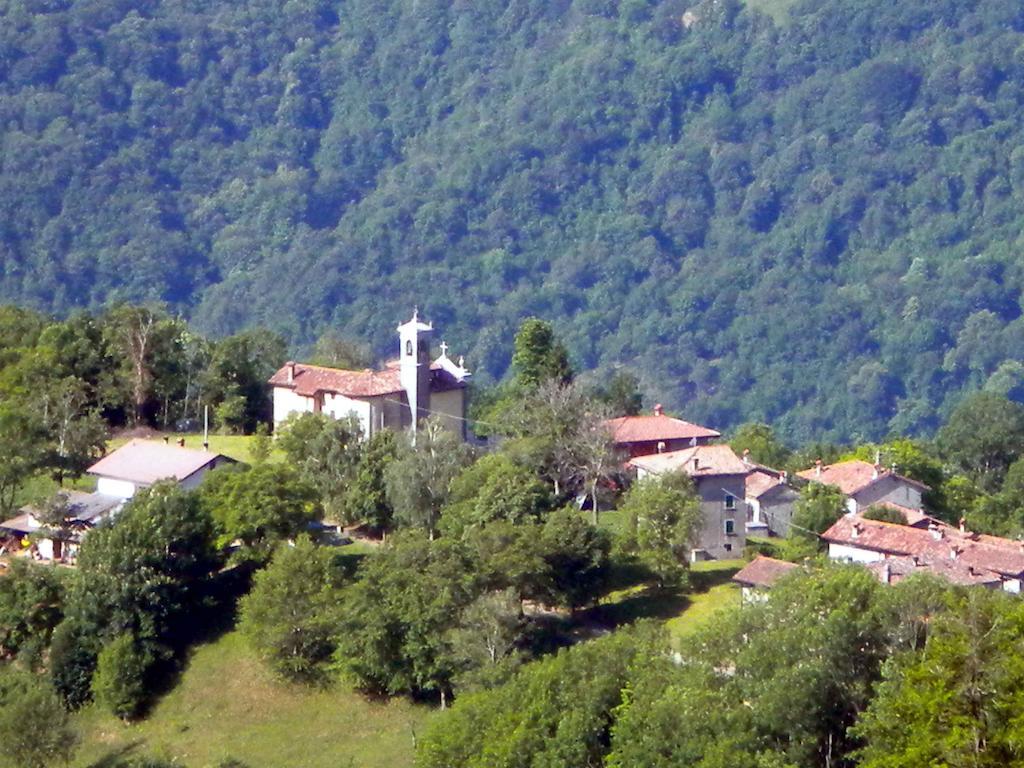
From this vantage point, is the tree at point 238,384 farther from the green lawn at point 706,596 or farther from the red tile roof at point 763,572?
the red tile roof at point 763,572

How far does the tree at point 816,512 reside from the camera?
197 ft

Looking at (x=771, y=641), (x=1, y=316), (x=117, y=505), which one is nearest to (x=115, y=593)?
(x=117, y=505)

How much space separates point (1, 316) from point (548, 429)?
24.4 metres

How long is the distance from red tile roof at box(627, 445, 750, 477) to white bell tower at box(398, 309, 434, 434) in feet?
23.9

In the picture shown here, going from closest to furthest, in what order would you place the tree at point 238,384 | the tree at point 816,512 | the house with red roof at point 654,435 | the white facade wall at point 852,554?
1. the white facade wall at point 852,554
2. the tree at point 816,512
3. the house with red roof at point 654,435
4. the tree at point 238,384

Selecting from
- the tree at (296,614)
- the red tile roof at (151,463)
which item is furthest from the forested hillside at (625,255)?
the tree at (296,614)

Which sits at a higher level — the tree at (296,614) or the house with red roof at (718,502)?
the house with red roof at (718,502)

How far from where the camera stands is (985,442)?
84875 millimetres

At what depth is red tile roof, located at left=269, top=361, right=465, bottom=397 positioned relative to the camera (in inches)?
2611

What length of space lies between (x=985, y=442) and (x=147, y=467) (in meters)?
36.2

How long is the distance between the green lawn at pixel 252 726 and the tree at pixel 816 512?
12821 mm

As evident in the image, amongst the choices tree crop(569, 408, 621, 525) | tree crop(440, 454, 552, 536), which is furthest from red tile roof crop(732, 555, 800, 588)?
tree crop(569, 408, 621, 525)

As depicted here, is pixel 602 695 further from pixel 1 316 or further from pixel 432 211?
pixel 432 211

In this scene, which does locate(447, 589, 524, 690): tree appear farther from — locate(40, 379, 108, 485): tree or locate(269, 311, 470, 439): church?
locate(40, 379, 108, 485): tree
